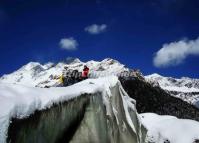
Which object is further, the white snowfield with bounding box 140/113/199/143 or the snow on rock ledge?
the white snowfield with bounding box 140/113/199/143

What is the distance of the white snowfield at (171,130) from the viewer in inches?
1105

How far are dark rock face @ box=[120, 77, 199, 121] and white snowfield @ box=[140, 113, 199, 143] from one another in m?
8.15

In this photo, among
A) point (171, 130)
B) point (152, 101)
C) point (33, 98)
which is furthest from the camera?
point (152, 101)

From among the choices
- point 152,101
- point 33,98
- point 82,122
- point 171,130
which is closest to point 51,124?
point 33,98

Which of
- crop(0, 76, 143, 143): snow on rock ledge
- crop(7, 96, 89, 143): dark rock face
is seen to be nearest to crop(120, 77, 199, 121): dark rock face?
crop(0, 76, 143, 143): snow on rock ledge

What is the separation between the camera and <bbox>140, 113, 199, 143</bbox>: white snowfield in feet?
92.1

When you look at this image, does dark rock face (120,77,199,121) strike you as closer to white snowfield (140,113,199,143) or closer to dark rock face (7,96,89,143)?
white snowfield (140,113,199,143)

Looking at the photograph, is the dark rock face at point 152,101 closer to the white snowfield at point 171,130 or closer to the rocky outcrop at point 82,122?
the white snowfield at point 171,130

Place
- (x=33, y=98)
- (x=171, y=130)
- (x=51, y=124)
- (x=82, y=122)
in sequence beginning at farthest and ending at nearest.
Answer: (x=171, y=130), (x=82, y=122), (x=51, y=124), (x=33, y=98)

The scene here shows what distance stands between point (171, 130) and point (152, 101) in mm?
11393

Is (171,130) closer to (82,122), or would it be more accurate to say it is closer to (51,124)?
(82,122)

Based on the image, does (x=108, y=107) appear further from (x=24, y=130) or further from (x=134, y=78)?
(x=134, y=78)

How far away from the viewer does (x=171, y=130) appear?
29.0 metres

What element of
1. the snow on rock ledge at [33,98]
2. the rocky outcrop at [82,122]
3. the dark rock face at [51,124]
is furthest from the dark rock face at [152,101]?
the dark rock face at [51,124]
